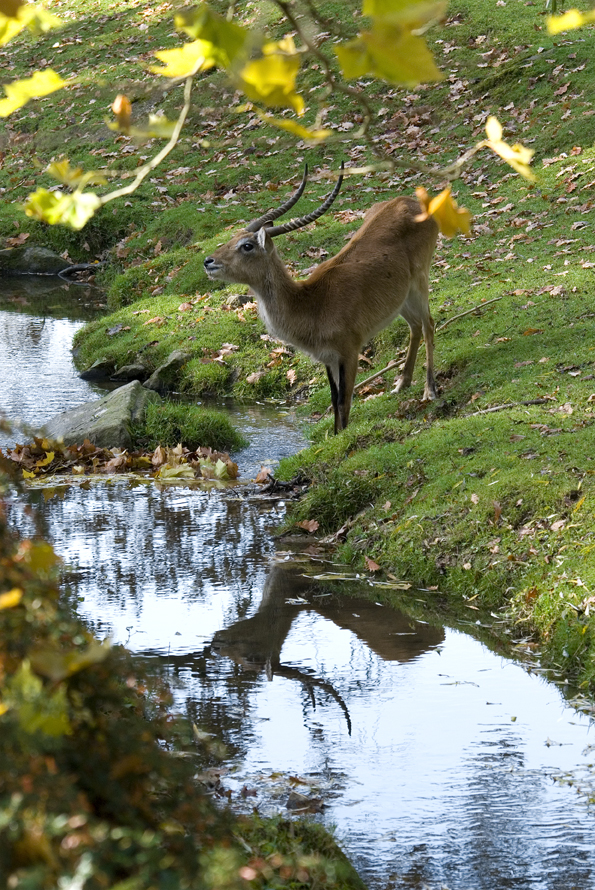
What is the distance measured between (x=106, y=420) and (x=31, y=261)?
30.3ft

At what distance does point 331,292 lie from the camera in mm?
8977

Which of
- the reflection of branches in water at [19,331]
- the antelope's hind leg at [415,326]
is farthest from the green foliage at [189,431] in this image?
the reflection of branches in water at [19,331]

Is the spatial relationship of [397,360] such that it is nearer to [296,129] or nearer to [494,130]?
[494,130]

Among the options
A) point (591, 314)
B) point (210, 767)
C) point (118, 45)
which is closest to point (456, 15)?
point (118, 45)

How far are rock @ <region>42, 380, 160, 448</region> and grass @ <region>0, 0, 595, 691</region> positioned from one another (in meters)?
1.74

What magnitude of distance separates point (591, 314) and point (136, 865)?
8943 mm

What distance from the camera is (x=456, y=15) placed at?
797 inches

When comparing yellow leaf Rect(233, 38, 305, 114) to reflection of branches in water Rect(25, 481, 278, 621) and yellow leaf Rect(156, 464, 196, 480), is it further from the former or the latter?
yellow leaf Rect(156, 464, 196, 480)

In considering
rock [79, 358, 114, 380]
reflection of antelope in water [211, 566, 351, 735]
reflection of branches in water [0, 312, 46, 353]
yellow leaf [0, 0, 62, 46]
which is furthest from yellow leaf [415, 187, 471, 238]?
reflection of branches in water [0, 312, 46, 353]

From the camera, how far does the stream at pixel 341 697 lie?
3977 mm

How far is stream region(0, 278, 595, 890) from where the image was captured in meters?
3.98

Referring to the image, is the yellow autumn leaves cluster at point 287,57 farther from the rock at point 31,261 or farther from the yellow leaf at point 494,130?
the rock at point 31,261

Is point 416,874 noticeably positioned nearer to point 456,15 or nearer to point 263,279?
point 263,279

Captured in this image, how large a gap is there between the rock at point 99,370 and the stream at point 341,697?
174 inches
